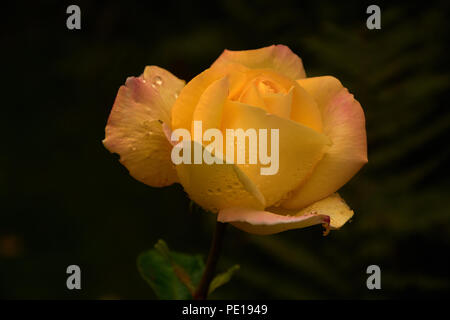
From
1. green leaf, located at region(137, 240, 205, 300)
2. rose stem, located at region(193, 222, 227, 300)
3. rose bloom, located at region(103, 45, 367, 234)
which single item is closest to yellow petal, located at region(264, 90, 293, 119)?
rose bloom, located at region(103, 45, 367, 234)

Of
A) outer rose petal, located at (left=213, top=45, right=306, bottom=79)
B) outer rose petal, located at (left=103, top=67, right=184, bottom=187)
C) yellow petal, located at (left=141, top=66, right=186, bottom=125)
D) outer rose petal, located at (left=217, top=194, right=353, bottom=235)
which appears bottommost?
outer rose petal, located at (left=217, top=194, right=353, bottom=235)

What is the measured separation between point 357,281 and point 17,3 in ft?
4.87

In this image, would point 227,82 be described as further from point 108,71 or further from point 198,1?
point 108,71

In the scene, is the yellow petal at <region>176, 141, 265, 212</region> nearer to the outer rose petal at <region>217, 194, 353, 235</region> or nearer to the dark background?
the outer rose petal at <region>217, 194, 353, 235</region>

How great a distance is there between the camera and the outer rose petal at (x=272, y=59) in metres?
0.52

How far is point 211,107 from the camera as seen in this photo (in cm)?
44

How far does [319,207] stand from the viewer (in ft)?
1.52

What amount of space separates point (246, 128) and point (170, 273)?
0.24m

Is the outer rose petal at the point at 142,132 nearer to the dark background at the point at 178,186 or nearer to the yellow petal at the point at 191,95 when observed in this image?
the yellow petal at the point at 191,95

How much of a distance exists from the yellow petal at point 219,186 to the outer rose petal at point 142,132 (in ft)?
0.11

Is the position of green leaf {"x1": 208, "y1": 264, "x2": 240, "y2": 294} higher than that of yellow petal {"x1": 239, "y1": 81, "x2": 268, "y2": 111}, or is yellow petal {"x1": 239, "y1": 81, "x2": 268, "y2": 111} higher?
yellow petal {"x1": 239, "y1": 81, "x2": 268, "y2": 111}

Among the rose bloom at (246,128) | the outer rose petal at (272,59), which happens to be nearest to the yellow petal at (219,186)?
the rose bloom at (246,128)

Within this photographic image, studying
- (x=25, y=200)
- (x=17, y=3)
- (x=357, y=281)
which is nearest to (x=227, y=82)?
(x=357, y=281)

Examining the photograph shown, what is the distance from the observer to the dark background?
1009 mm
